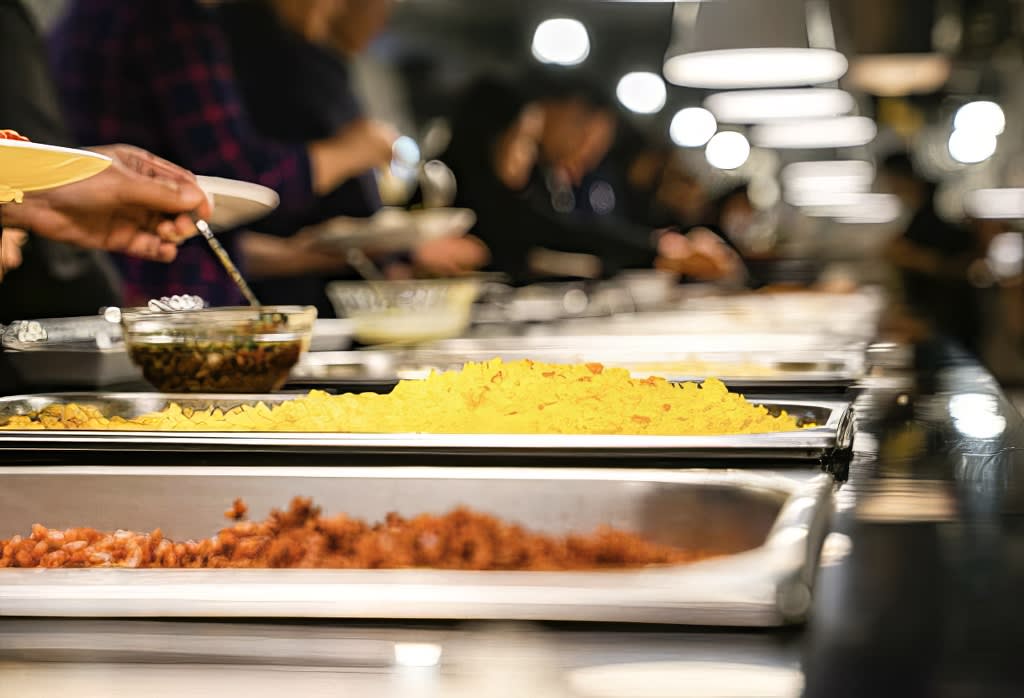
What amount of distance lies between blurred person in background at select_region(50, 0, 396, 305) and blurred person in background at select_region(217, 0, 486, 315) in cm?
39

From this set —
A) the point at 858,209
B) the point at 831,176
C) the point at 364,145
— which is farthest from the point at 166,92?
the point at 858,209

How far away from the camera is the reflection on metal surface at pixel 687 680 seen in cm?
55

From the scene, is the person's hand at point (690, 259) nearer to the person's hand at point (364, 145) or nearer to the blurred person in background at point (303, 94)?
the blurred person in background at point (303, 94)

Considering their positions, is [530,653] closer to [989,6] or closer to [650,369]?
[650,369]

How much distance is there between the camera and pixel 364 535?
962 millimetres

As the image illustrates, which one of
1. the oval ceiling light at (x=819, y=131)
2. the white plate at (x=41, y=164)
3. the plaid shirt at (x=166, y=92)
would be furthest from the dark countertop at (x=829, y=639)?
the oval ceiling light at (x=819, y=131)

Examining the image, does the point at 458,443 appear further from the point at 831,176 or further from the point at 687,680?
the point at 831,176

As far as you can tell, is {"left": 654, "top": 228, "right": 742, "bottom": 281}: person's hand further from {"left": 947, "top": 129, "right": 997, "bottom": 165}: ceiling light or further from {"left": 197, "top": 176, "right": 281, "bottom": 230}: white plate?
{"left": 947, "top": 129, "right": 997, "bottom": 165}: ceiling light

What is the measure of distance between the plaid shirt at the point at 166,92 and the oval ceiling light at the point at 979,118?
16016 mm

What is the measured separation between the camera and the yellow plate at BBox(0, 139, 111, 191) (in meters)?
0.97

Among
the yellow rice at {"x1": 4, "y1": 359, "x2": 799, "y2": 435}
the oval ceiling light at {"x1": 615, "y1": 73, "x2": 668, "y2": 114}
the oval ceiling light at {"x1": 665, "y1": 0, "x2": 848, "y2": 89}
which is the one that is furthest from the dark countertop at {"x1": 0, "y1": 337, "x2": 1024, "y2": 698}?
the oval ceiling light at {"x1": 615, "y1": 73, "x2": 668, "y2": 114}

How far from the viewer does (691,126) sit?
17656mm

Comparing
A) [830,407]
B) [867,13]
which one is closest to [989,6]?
A: [867,13]

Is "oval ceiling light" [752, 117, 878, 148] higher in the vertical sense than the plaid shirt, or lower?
higher
